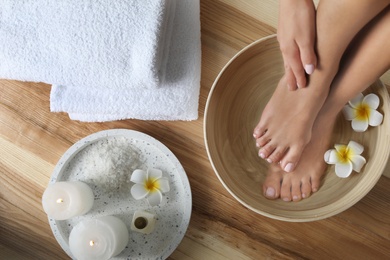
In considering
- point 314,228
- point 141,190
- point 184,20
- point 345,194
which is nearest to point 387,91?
point 345,194

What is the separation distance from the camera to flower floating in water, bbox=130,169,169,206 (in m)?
0.94

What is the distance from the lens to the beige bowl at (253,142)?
0.92m

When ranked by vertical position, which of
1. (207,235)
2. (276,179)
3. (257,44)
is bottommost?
(207,235)

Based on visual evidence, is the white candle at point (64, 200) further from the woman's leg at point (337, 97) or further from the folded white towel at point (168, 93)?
the woman's leg at point (337, 97)

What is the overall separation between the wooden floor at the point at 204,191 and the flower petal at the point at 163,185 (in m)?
0.08

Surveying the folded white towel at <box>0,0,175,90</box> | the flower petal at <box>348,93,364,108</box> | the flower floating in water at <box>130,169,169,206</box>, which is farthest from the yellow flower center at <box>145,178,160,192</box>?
the flower petal at <box>348,93,364,108</box>

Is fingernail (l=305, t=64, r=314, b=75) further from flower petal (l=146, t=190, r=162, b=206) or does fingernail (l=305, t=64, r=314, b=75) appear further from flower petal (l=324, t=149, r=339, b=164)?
flower petal (l=146, t=190, r=162, b=206)

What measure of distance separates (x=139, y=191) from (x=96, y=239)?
14cm

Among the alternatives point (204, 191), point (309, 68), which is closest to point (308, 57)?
point (309, 68)

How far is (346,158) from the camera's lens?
95 centimetres

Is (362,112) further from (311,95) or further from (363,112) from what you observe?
(311,95)

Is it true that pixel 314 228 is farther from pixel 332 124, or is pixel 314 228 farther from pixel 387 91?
pixel 387 91

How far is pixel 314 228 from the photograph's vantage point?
0.99 m

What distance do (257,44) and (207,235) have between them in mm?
456
